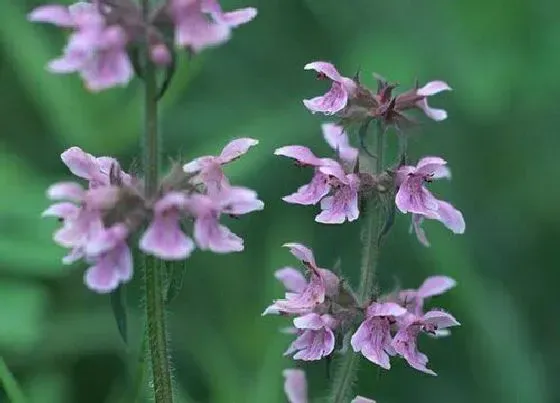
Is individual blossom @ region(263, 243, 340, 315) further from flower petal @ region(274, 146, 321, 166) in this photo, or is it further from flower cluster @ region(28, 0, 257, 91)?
flower cluster @ region(28, 0, 257, 91)

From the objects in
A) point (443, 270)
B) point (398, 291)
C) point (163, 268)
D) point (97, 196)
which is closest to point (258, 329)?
point (443, 270)

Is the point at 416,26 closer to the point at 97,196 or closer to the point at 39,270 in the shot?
the point at 39,270

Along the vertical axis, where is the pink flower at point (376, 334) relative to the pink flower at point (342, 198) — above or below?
below

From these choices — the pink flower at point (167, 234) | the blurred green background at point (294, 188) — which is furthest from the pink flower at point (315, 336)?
the blurred green background at point (294, 188)

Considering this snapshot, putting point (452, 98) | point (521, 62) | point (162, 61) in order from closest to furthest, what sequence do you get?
point (162, 61) → point (521, 62) → point (452, 98)

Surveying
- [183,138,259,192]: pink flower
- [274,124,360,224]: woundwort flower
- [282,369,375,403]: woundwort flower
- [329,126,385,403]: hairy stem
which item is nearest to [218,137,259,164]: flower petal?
[183,138,259,192]: pink flower

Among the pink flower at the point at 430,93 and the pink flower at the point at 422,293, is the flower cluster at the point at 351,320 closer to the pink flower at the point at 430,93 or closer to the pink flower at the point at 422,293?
the pink flower at the point at 422,293
